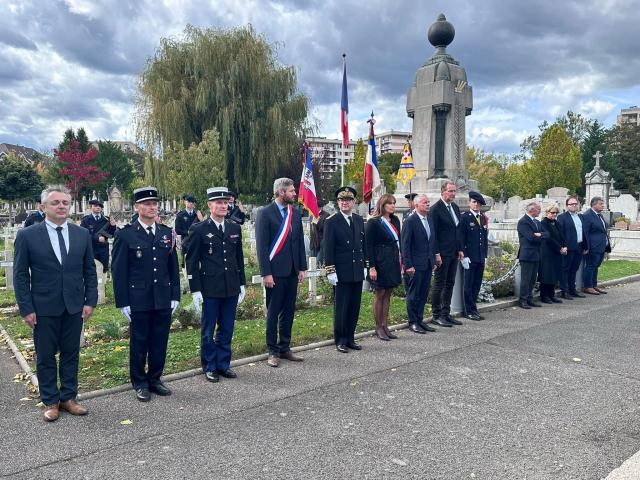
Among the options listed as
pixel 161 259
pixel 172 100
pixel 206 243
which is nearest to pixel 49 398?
pixel 161 259

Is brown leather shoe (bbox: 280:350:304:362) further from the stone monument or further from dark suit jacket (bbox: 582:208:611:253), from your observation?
dark suit jacket (bbox: 582:208:611:253)

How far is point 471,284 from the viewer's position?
8.59 m

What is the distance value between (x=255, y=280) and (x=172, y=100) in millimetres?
19904

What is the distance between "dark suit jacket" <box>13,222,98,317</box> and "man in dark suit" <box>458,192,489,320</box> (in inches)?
226

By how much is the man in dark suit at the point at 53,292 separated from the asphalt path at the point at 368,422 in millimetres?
274

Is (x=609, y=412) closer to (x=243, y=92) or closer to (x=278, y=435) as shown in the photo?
(x=278, y=435)

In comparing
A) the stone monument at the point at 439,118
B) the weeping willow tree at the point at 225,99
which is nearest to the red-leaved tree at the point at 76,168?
the weeping willow tree at the point at 225,99

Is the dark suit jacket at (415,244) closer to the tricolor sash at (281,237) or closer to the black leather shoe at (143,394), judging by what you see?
the tricolor sash at (281,237)

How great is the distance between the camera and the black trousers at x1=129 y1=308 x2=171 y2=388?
4.94 m

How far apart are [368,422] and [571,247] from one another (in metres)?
7.73

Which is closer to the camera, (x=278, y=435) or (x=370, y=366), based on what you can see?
(x=278, y=435)

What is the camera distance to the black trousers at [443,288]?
26.1 ft

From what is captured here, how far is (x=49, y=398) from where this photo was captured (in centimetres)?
444

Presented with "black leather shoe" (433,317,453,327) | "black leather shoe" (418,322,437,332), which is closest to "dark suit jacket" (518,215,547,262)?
"black leather shoe" (433,317,453,327)
